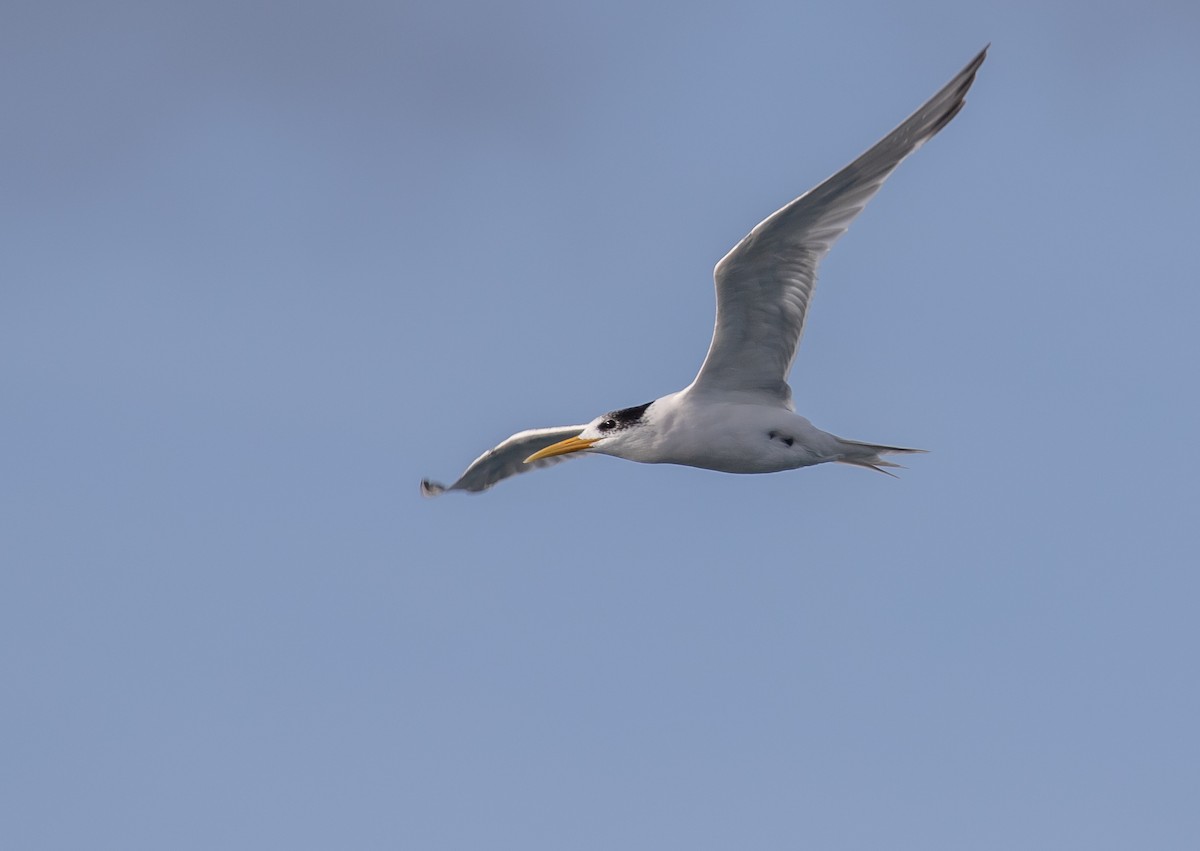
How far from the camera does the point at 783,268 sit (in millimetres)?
15000

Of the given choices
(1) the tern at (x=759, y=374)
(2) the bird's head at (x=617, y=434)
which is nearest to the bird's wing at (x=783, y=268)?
(1) the tern at (x=759, y=374)

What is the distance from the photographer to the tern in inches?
571

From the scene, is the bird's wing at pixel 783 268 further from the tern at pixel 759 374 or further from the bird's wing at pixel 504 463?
the bird's wing at pixel 504 463

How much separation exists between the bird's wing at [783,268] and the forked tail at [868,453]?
2.73 feet

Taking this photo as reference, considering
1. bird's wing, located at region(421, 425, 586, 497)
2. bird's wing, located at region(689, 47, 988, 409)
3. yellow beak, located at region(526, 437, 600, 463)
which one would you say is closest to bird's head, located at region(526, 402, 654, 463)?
yellow beak, located at region(526, 437, 600, 463)

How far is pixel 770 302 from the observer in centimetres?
1530

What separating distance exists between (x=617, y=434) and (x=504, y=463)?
4.76m

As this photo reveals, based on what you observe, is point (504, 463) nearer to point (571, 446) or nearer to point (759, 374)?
point (571, 446)

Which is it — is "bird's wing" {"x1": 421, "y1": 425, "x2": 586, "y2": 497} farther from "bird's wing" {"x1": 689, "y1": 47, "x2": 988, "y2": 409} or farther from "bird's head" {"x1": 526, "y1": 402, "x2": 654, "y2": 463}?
"bird's wing" {"x1": 689, "y1": 47, "x2": 988, "y2": 409}

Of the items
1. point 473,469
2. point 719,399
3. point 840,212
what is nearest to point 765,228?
point 840,212

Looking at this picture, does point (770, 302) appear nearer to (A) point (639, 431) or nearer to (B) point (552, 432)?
(A) point (639, 431)

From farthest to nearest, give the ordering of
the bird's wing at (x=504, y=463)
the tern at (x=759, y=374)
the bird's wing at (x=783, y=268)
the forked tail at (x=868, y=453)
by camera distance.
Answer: the bird's wing at (x=504, y=463)
the forked tail at (x=868, y=453)
the tern at (x=759, y=374)
the bird's wing at (x=783, y=268)

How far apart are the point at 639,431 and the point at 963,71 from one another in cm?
533

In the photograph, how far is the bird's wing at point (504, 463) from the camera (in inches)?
773
